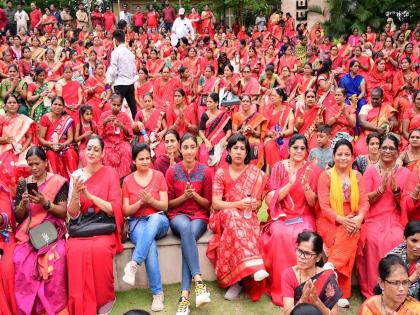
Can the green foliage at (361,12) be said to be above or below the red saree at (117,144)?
above

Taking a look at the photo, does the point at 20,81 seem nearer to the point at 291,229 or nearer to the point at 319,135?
the point at 319,135

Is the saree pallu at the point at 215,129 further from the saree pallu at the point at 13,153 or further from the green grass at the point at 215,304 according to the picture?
the green grass at the point at 215,304

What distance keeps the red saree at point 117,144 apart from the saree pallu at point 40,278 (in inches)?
84.0

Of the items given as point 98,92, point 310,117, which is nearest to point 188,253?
point 310,117

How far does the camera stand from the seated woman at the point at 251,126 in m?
5.95

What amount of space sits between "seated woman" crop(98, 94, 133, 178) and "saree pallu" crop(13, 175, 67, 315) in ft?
7.03

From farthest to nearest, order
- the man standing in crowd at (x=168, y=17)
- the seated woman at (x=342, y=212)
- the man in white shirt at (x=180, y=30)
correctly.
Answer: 1. the man standing in crowd at (x=168, y=17)
2. the man in white shirt at (x=180, y=30)
3. the seated woman at (x=342, y=212)

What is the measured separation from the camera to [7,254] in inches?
141

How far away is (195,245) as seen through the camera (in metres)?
3.79

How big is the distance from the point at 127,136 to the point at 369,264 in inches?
135

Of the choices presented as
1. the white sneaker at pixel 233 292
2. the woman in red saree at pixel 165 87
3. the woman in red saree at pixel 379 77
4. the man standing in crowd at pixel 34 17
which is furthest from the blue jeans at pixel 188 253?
the man standing in crowd at pixel 34 17

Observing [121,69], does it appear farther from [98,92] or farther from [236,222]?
[236,222]

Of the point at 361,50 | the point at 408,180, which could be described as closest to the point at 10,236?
the point at 408,180

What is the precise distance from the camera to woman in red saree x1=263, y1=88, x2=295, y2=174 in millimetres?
5938
